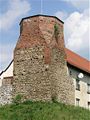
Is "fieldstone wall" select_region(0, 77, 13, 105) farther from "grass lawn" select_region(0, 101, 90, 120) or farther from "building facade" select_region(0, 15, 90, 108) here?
"grass lawn" select_region(0, 101, 90, 120)

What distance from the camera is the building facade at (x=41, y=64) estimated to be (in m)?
37.4

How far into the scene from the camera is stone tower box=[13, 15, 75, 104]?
Answer: 3741 cm

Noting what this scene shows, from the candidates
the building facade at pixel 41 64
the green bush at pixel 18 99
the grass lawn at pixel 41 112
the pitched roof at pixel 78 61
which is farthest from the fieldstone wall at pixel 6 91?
the pitched roof at pixel 78 61

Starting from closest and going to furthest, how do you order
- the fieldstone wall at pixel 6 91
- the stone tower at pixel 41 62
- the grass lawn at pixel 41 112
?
1. the grass lawn at pixel 41 112
2. the stone tower at pixel 41 62
3. the fieldstone wall at pixel 6 91

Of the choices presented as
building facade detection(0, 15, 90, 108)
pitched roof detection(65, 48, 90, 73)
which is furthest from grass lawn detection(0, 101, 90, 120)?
pitched roof detection(65, 48, 90, 73)

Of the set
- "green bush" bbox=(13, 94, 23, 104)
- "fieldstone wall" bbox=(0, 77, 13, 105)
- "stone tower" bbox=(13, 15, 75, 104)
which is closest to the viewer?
"stone tower" bbox=(13, 15, 75, 104)

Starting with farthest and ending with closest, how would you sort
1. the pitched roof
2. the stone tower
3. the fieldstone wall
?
the pitched roof, the fieldstone wall, the stone tower

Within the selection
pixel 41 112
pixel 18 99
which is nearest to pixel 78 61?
pixel 18 99

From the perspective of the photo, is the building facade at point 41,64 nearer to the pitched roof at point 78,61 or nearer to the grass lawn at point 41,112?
the grass lawn at point 41,112

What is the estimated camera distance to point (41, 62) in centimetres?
3797

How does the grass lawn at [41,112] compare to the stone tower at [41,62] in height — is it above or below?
below

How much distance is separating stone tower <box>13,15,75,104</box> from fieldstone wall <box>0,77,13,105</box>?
69cm

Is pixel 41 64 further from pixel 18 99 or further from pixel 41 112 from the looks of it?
pixel 41 112

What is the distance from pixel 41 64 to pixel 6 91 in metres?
4.47
